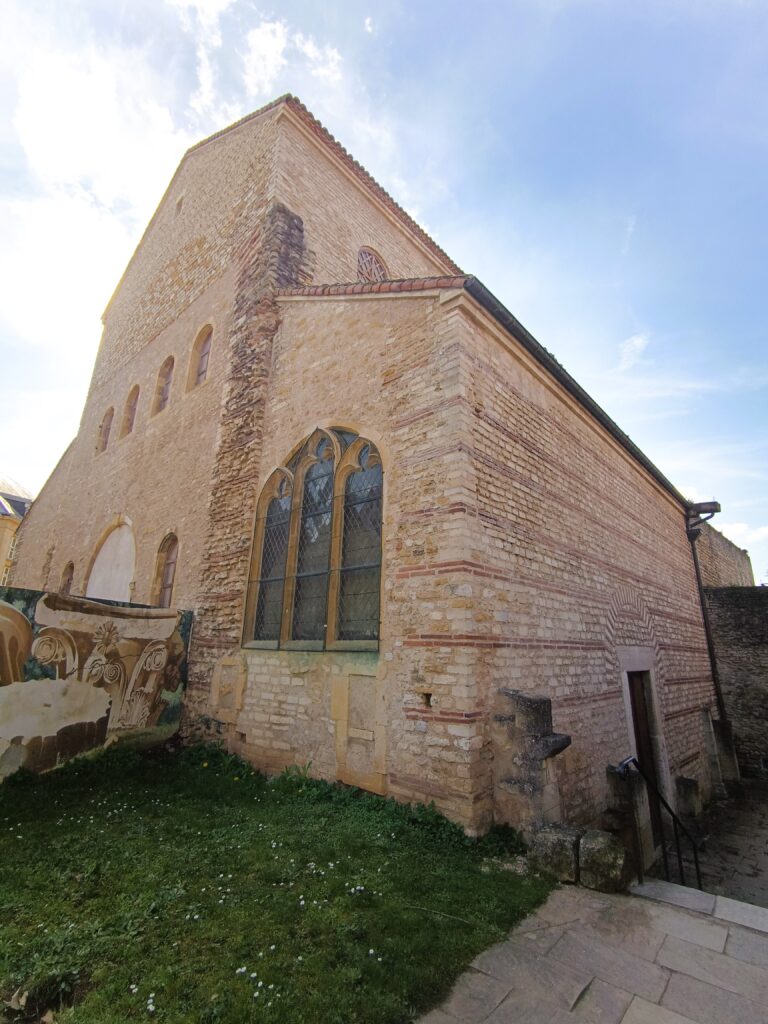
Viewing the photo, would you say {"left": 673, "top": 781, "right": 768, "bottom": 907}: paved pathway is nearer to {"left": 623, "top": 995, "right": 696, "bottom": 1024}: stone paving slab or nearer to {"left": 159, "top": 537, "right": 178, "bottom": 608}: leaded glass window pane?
{"left": 623, "top": 995, "right": 696, "bottom": 1024}: stone paving slab

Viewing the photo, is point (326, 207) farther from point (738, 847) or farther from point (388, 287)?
point (738, 847)

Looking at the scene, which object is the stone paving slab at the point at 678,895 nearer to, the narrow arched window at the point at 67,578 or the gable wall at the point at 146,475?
the gable wall at the point at 146,475

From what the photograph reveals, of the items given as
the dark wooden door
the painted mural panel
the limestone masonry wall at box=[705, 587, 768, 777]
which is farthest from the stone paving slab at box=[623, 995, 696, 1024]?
the limestone masonry wall at box=[705, 587, 768, 777]

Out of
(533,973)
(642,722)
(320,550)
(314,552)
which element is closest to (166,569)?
(314,552)

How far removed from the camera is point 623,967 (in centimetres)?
273

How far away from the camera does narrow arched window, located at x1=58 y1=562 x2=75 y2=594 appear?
12.7 m

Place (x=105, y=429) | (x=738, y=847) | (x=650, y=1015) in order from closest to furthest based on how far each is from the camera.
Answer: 1. (x=650, y=1015)
2. (x=738, y=847)
3. (x=105, y=429)

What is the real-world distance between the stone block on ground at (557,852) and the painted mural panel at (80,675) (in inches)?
216

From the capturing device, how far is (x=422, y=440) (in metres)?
5.38

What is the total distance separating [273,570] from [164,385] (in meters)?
7.46

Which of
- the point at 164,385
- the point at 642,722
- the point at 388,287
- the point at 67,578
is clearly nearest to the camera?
the point at 388,287

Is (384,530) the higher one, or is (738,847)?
(384,530)

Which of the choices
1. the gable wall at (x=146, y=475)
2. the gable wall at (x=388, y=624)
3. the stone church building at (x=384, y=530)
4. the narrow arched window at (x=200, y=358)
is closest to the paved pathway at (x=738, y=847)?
the stone church building at (x=384, y=530)

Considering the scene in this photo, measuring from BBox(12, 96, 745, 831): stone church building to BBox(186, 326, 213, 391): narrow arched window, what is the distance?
12 cm
